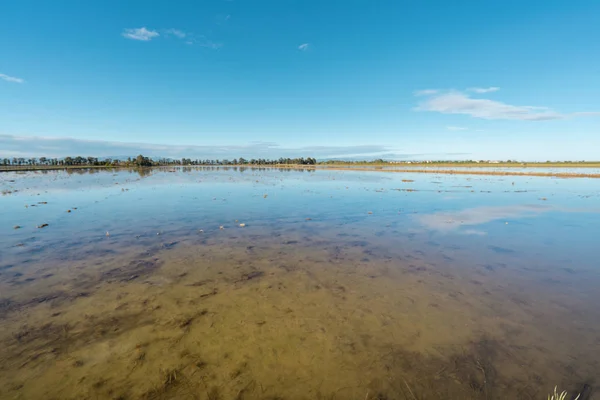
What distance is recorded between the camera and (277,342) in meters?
5.26

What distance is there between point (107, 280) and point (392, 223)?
14.0m

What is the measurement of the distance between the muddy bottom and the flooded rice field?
0.09ft

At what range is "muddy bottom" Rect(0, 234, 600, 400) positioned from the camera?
14.0ft

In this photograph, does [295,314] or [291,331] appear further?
[295,314]

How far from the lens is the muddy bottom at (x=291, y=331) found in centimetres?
426

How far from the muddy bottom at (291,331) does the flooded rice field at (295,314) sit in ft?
0.09

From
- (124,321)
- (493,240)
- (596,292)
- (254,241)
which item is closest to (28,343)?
(124,321)

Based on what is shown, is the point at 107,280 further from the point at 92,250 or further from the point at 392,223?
the point at 392,223

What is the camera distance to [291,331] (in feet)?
18.3

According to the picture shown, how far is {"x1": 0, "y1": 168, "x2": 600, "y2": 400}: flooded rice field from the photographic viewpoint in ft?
14.2

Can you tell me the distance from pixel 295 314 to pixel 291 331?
63 cm

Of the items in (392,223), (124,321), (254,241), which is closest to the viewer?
(124,321)

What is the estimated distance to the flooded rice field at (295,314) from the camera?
170 inches

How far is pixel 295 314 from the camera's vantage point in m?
6.20
